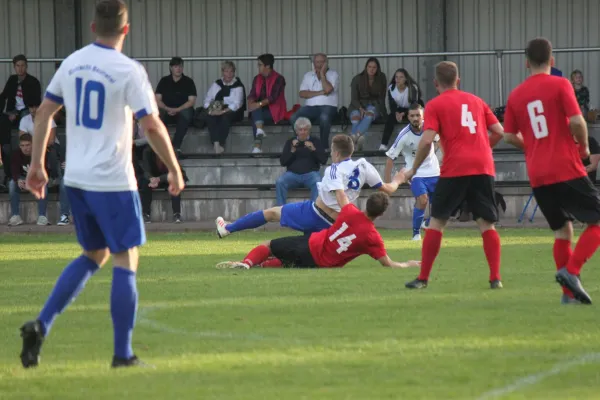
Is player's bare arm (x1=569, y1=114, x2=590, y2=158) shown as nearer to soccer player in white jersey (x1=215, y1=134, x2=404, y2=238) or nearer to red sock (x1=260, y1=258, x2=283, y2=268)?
soccer player in white jersey (x1=215, y1=134, x2=404, y2=238)

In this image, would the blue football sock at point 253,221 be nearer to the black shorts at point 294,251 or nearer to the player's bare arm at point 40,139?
the black shorts at point 294,251

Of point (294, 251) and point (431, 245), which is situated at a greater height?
point (431, 245)

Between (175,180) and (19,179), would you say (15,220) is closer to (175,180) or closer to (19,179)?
(19,179)

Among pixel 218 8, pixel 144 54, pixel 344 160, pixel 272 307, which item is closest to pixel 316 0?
pixel 218 8

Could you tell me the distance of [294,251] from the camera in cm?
1324

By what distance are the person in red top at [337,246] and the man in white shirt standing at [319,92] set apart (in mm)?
10296

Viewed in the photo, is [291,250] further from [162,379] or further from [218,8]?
[218,8]

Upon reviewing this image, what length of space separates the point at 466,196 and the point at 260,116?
548 inches

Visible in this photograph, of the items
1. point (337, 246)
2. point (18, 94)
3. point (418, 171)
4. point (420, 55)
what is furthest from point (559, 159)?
point (18, 94)

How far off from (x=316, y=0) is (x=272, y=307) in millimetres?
18140

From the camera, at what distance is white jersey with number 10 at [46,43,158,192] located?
668 cm

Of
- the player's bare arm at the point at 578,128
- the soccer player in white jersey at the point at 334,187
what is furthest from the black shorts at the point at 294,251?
the player's bare arm at the point at 578,128

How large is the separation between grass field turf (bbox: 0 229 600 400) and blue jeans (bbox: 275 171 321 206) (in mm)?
8623

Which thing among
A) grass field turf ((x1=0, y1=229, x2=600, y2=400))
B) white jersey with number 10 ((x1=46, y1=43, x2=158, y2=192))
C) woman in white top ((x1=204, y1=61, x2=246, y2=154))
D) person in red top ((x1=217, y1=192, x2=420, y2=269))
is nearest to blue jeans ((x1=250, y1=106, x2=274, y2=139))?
woman in white top ((x1=204, y1=61, x2=246, y2=154))
